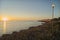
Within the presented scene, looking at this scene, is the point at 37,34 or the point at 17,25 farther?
the point at 37,34

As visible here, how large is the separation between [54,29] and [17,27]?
1.28m

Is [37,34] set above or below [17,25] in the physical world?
below

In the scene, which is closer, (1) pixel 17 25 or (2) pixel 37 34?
(1) pixel 17 25

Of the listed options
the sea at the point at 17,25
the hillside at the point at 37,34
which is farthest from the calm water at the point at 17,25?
the hillside at the point at 37,34

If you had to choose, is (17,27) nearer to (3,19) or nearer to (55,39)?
(3,19)

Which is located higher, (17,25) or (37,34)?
(17,25)

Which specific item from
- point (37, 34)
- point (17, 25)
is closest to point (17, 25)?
point (17, 25)

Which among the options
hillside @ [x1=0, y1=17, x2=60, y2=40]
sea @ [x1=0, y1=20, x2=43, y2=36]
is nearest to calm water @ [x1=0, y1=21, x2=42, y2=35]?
sea @ [x1=0, y1=20, x2=43, y2=36]

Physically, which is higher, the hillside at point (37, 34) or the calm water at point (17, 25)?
the calm water at point (17, 25)

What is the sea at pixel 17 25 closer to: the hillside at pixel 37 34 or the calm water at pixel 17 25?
the calm water at pixel 17 25

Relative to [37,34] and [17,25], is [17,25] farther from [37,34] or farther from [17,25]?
[37,34]

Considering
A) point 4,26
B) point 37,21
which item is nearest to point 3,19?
point 4,26

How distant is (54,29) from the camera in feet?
19.0

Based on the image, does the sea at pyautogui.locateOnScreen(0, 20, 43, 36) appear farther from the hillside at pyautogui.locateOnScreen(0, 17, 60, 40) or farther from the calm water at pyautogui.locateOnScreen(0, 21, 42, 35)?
the hillside at pyautogui.locateOnScreen(0, 17, 60, 40)
